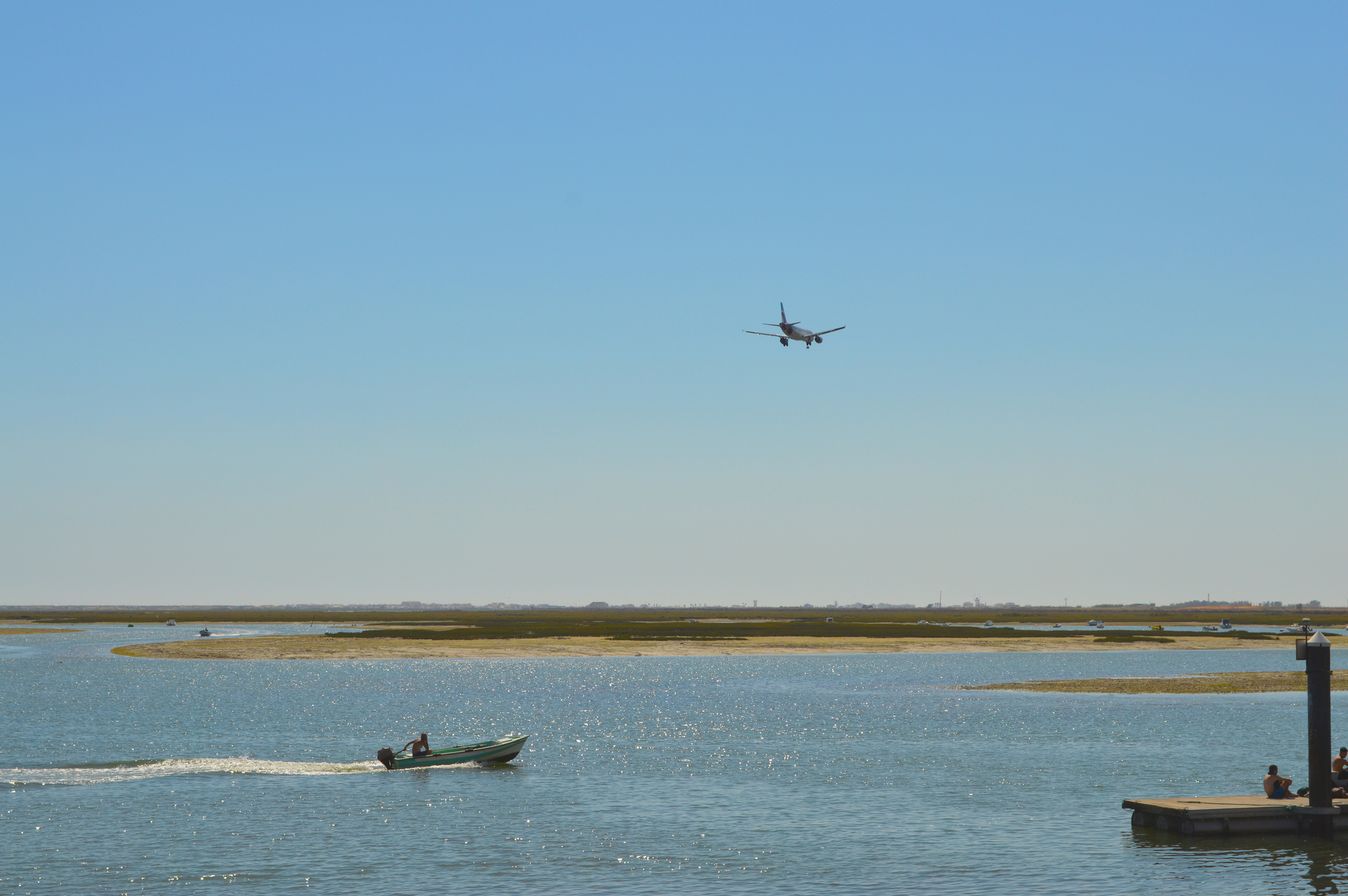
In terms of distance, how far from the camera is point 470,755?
52.8 m

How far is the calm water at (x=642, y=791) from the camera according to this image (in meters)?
32.3

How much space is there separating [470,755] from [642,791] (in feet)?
34.9

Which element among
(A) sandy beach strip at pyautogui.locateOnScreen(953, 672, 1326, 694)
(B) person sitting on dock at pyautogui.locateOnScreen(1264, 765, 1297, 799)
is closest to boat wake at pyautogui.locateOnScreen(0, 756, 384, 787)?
(B) person sitting on dock at pyautogui.locateOnScreen(1264, 765, 1297, 799)

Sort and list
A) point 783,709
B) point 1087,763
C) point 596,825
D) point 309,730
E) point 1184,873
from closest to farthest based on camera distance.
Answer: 1. point 1184,873
2. point 596,825
3. point 1087,763
4. point 309,730
5. point 783,709

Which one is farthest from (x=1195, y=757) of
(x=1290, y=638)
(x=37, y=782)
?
(x=1290, y=638)

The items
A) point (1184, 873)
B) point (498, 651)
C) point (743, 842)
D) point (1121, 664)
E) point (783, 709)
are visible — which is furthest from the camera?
point (498, 651)

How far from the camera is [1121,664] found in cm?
11762

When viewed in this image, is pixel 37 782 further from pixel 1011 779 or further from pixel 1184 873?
pixel 1184 873

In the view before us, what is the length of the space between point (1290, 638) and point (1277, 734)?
122 metres

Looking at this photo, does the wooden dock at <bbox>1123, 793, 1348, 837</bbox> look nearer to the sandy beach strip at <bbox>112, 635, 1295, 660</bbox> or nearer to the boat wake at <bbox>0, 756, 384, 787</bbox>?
the boat wake at <bbox>0, 756, 384, 787</bbox>

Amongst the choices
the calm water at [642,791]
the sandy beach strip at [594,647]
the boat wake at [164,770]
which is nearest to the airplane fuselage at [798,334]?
the calm water at [642,791]

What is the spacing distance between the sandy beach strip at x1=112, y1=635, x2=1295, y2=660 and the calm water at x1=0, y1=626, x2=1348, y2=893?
42.2m

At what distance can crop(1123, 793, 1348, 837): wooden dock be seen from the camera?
35.6m

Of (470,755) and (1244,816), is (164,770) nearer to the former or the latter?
(470,755)
